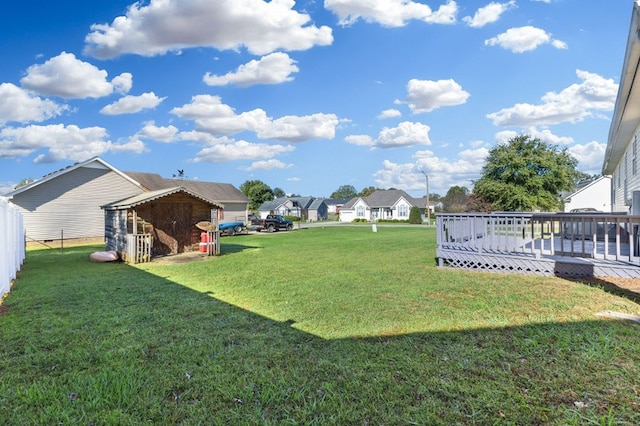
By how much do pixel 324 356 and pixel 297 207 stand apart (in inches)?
2562

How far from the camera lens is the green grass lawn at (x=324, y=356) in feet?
8.72

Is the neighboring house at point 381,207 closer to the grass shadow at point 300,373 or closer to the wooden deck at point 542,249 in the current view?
the wooden deck at point 542,249

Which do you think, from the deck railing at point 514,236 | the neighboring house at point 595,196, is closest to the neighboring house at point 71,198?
the deck railing at point 514,236

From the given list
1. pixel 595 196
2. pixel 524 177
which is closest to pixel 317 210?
pixel 524 177

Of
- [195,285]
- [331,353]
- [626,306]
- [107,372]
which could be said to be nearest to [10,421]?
[107,372]

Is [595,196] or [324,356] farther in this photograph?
[595,196]

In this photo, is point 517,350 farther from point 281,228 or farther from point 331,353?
point 281,228

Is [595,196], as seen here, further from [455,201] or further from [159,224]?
[159,224]

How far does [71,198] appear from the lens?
21203mm

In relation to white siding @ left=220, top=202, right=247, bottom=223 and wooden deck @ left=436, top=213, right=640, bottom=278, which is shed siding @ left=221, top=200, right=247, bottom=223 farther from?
wooden deck @ left=436, top=213, right=640, bottom=278

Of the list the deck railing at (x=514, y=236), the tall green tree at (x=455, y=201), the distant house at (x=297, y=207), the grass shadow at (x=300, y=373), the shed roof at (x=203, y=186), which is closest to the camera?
the grass shadow at (x=300, y=373)

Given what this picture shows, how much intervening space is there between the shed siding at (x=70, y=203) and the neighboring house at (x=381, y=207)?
44860 mm

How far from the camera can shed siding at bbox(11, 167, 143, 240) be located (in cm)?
1978

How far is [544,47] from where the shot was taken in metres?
13.9
